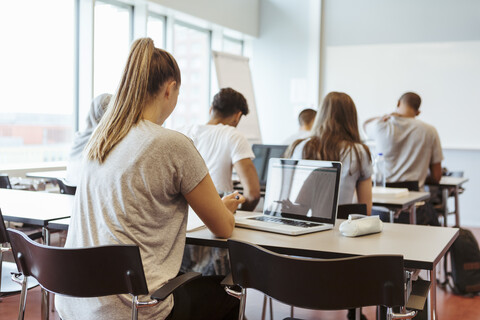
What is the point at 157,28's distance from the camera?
691cm

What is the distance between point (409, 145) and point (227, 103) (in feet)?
6.63

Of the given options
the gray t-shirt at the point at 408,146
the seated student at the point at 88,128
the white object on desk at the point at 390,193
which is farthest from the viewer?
the gray t-shirt at the point at 408,146

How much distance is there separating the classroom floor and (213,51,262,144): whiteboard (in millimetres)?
3749

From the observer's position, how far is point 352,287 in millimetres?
1475

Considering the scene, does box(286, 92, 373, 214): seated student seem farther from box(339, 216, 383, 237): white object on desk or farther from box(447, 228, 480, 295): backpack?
box(447, 228, 480, 295): backpack

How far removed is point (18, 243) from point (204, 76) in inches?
257

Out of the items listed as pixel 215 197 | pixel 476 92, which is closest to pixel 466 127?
pixel 476 92

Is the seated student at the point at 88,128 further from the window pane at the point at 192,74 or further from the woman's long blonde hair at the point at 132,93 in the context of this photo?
the window pane at the point at 192,74

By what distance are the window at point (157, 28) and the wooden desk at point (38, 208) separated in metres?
4.13

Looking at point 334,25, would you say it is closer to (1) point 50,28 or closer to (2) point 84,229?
(1) point 50,28

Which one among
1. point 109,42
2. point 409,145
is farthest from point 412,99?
point 109,42

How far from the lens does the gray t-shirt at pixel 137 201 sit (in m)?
1.63

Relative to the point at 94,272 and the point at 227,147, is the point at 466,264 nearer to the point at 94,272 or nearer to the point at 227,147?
the point at 227,147

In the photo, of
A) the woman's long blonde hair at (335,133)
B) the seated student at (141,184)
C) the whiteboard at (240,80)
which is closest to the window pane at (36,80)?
the whiteboard at (240,80)
